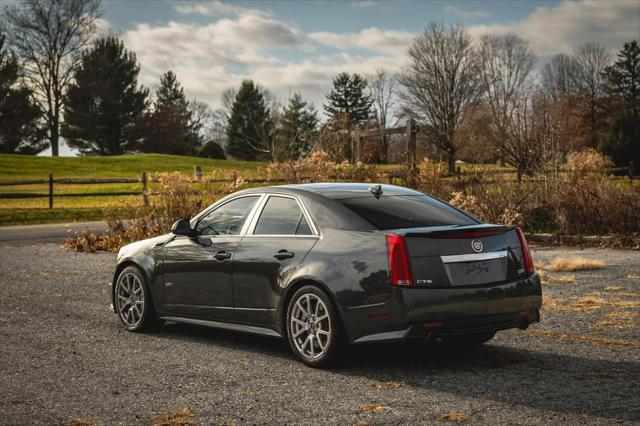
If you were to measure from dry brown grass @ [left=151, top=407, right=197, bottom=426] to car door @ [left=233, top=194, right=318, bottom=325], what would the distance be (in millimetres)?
1790

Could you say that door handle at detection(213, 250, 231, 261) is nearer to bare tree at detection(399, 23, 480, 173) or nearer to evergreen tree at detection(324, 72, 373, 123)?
bare tree at detection(399, 23, 480, 173)

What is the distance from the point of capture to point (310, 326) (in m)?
6.56

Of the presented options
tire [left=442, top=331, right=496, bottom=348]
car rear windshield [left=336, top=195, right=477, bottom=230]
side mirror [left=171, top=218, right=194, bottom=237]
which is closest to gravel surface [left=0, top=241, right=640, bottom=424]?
tire [left=442, top=331, right=496, bottom=348]

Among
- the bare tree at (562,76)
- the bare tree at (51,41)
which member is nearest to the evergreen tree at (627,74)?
the bare tree at (562,76)

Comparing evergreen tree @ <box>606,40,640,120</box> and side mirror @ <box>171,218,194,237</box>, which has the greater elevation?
evergreen tree @ <box>606,40,640,120</box>

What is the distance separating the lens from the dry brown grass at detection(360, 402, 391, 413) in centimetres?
521

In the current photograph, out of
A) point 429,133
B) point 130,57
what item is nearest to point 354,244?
point 429,133

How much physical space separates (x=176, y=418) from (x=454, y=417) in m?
1.74

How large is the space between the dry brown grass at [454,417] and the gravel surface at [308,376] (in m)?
0.02

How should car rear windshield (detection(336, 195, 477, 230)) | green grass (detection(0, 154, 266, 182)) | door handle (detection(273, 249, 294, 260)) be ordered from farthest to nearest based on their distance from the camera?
green grass (detection(0, 154, 266, 182)) < door handle (detection(273, 249, 294, 260)) < car rear windshield (detection(336, 195, 477, 230))

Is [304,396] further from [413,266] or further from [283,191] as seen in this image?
[283,191]

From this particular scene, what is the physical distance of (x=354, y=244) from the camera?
6355 mm

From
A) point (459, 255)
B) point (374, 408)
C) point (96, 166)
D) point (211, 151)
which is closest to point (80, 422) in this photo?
point (374, 408)

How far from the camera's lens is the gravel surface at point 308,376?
5195 mm
